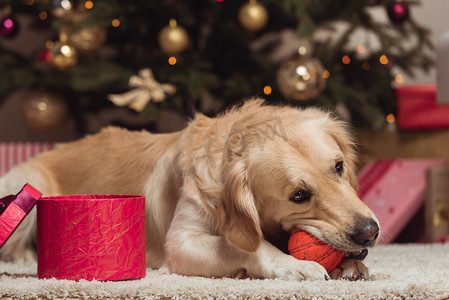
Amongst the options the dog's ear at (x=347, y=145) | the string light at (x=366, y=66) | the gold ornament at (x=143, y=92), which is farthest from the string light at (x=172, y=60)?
the dog's ear at (x=347, y=145)

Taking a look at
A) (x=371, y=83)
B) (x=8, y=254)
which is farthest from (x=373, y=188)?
(x=8, y=254)

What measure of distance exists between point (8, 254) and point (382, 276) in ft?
4.16

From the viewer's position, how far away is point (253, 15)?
123 inches

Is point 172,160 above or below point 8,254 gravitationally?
above

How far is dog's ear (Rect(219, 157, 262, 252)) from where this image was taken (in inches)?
56.1

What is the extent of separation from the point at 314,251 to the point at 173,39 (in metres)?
1.98

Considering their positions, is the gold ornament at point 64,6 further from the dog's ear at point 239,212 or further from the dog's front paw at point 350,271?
the dog's front paw at point 350,271

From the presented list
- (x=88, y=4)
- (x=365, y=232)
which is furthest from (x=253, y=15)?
(x=365, y=232)

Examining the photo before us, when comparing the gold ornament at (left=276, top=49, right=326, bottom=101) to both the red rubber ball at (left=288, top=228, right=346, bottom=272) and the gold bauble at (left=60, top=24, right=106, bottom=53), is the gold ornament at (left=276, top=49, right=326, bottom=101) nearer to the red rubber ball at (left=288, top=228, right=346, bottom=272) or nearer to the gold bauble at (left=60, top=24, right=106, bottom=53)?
the gold bauble at (left=60, top=24, right=106, bottom=53)

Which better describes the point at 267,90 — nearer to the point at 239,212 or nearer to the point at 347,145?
the point at 347,145

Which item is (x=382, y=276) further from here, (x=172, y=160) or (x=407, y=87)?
(x=407, y=87)

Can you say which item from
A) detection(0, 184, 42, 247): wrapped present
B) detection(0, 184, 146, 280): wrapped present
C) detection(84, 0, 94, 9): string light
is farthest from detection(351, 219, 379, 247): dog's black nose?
detection(84, 0, 94, 9): string light

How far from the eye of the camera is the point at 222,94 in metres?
3.41

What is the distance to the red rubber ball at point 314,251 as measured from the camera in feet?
4.63
